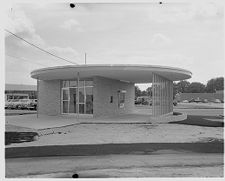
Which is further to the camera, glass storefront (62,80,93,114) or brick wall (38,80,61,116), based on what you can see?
brick wall (38,80,61,116)

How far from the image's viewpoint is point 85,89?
16.2 metres

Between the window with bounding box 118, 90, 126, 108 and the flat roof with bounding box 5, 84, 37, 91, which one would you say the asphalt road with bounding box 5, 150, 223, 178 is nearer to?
the window with bounding box 118, 90, 126, 108

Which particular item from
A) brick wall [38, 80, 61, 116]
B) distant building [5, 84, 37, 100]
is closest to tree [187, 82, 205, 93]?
distant building [5, 84, 37, 100]

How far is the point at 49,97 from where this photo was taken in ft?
59.9

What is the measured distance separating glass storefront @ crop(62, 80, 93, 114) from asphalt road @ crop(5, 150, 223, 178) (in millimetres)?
10483

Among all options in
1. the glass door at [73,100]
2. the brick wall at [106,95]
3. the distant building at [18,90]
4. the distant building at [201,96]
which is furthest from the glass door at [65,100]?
the distant building at [201,96]

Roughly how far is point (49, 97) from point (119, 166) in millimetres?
14245

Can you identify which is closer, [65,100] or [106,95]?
[106,95]

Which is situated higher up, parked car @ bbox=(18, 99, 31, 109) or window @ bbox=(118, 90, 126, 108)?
window @ bbox=(118, 90, 126, 108)

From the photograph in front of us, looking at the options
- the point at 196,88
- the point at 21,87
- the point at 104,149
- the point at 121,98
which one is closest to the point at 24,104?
the point at 121,98

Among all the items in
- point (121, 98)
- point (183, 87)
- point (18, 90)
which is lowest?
point (121, 98)

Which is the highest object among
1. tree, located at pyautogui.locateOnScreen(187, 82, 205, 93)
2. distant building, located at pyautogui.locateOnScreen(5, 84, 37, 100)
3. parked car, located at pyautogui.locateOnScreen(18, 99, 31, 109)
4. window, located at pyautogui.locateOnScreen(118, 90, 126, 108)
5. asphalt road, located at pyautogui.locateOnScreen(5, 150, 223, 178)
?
tree, located at pyautogui.locateOnScreen(187, 82, 205, 93)

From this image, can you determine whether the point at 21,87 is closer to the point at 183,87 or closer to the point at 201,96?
the point at 201,96

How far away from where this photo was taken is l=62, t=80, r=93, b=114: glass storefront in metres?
16.1
